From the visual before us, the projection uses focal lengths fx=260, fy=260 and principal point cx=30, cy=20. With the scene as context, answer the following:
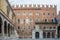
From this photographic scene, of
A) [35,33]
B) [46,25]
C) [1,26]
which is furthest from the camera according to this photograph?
[46,25]

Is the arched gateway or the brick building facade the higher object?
the brick building facade

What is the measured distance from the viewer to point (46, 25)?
73312mm

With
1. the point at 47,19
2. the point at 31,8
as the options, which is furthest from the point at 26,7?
the point at 47,19

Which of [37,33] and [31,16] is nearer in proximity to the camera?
[37,33]

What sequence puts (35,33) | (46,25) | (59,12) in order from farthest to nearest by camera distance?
(59,12) < (46,25) < (35,33)

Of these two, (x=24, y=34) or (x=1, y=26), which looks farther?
(x=24, y=34)

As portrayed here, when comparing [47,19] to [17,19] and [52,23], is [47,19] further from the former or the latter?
[17,19]

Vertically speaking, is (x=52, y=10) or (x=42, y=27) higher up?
(x=52, y=10)

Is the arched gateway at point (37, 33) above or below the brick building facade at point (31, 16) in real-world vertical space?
below

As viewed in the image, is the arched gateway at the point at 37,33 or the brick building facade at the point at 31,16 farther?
the brick building facade at the point at 31,16

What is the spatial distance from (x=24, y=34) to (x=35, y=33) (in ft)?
21.9

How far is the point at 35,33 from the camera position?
223ft

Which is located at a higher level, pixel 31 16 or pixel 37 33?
pixel 31 16

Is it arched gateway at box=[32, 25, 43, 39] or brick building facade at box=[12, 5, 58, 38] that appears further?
brick building facade at box=[12, 5, 58, 38]
